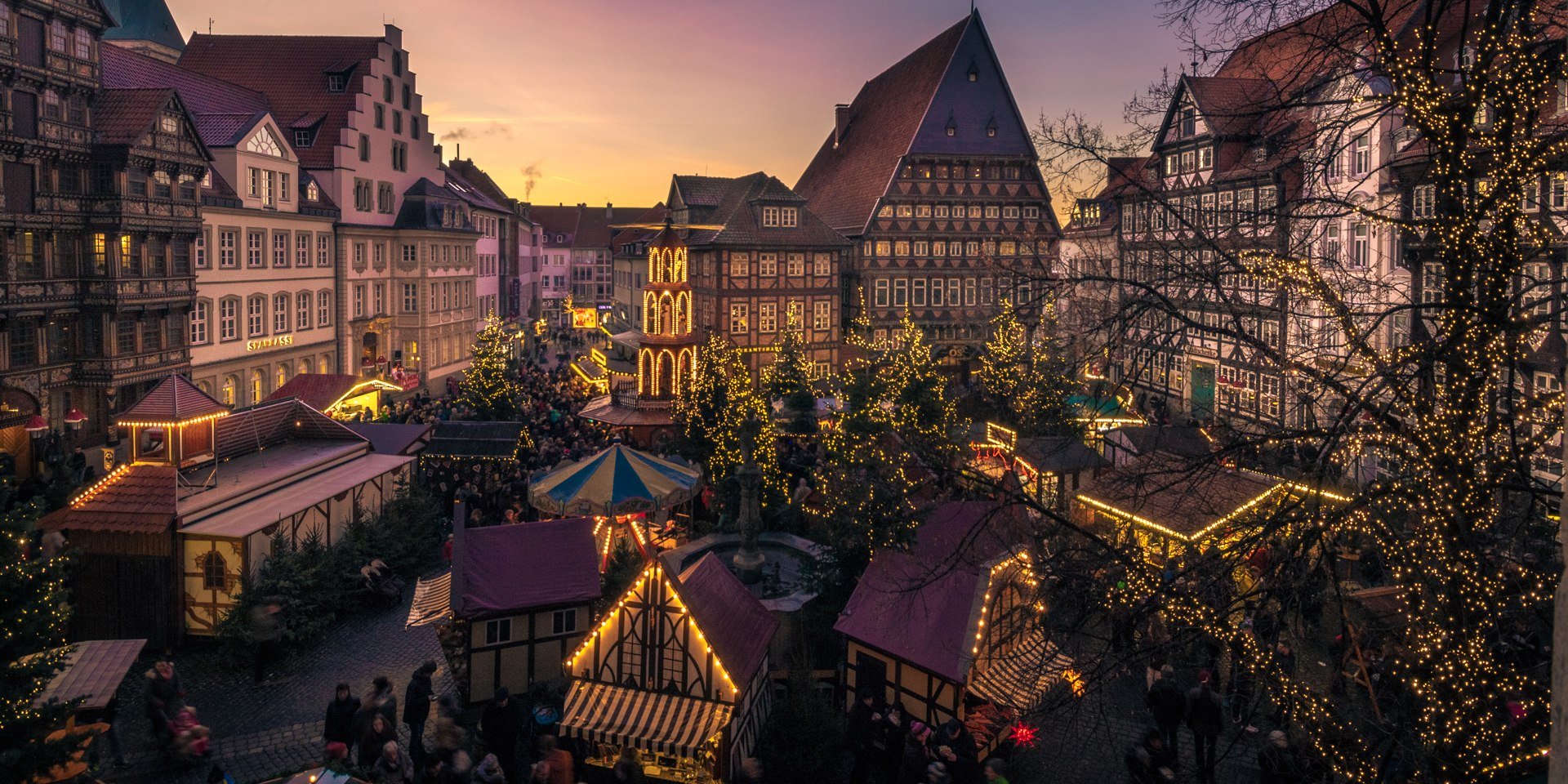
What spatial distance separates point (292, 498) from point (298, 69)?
104ft

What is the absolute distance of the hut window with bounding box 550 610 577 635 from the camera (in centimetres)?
1380

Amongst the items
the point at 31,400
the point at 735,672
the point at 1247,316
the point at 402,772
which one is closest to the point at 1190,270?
the point at 1247,316

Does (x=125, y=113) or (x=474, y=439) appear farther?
(x=125, y=113)

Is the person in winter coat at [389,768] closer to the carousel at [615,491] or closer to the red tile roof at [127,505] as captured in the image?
the carousel at [615,491]

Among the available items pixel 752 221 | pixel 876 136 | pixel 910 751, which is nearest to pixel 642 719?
pixel 910 751

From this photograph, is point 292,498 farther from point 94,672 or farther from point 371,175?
point 371,175

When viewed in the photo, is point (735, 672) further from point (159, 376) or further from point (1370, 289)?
point (159, 376)

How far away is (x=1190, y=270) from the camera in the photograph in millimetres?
6156

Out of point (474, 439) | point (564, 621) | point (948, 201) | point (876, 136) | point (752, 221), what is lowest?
point (564, 621)

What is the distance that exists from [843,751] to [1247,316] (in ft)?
24.0

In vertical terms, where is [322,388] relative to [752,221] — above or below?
below

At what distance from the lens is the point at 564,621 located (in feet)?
45.5

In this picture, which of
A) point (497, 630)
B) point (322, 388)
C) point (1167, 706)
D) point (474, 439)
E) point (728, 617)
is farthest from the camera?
point (322, 388)

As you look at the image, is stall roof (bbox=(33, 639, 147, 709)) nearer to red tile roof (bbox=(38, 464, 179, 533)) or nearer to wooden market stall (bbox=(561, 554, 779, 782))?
red tile roof (bbox=(38, 464, 179, 533))
